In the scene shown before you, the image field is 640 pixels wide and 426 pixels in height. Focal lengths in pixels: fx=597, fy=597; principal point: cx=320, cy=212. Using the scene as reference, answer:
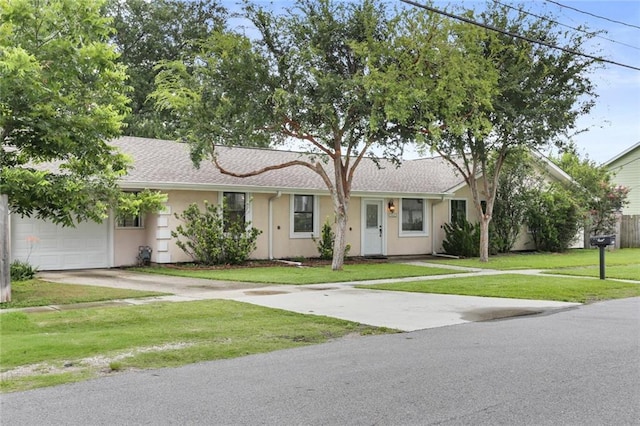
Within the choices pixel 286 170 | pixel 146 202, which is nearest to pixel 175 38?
pixel 286 170

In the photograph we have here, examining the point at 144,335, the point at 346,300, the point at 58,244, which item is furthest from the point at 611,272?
the point at 58,244

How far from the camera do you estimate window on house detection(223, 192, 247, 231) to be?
63.5 ft

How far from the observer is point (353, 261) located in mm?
Answer: 20938

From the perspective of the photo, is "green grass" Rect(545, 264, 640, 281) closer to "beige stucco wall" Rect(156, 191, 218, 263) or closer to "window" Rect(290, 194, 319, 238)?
"window" Rect(290, 194, 319, 238)

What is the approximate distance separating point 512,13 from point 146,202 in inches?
515

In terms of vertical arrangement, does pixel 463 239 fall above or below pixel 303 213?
below

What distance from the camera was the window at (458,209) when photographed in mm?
24930

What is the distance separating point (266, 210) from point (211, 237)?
2.88m

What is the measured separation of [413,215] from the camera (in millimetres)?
23891

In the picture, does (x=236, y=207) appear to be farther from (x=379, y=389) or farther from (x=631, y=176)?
(x=631, y=176)

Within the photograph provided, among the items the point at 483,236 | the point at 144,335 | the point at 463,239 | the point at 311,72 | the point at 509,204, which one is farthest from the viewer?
the point at 509,204

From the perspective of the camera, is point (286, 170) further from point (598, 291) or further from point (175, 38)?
point (175, 38)

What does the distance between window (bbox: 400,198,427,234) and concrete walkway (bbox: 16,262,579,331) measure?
26.9 feet

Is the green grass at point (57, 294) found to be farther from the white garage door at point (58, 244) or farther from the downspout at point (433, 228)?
the downspout at point (433, 228)
